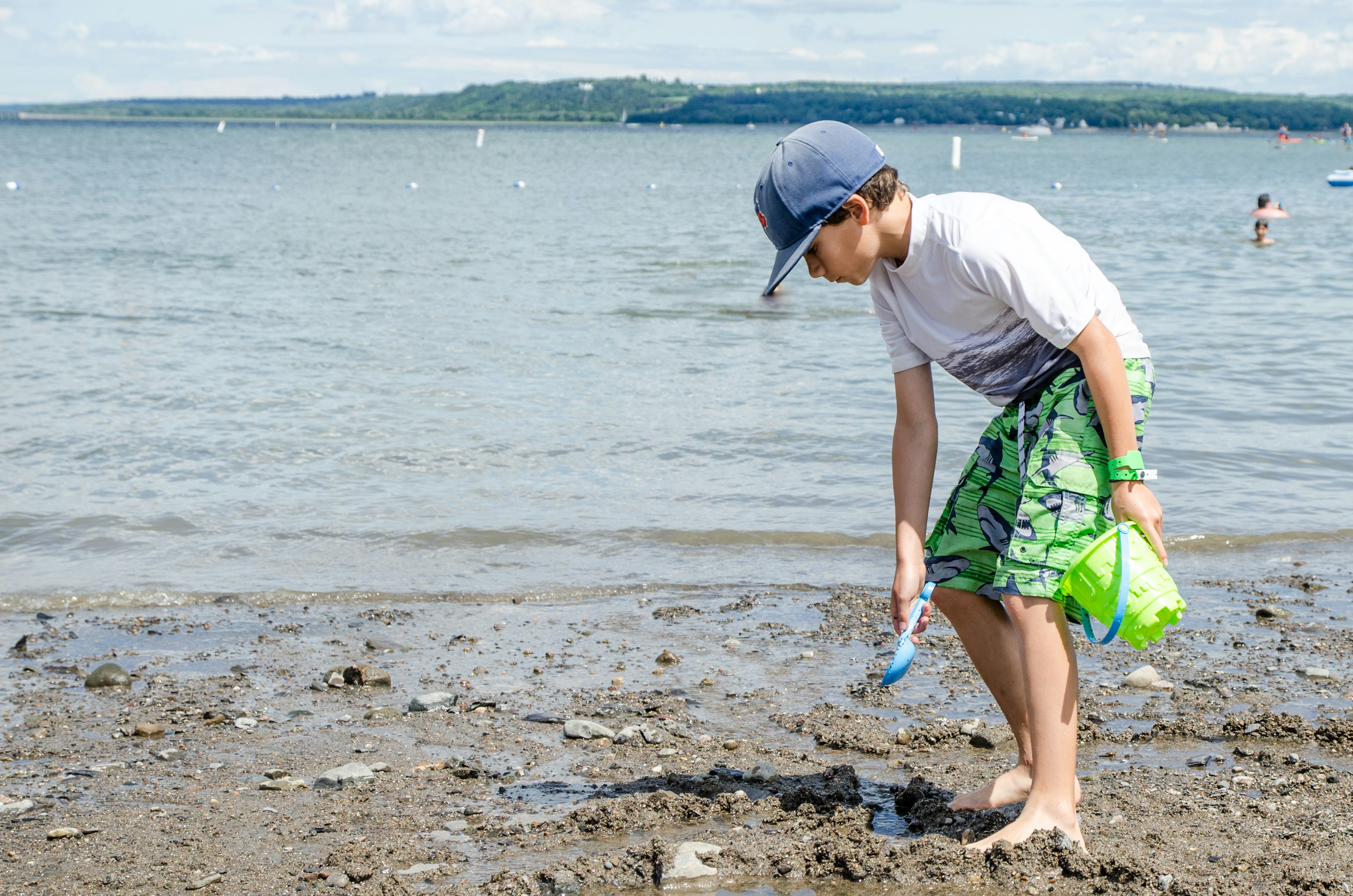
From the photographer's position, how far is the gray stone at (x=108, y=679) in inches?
186

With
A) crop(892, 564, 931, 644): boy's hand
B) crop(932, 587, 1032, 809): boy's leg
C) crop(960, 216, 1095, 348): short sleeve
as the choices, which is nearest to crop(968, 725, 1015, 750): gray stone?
crop(932, 587, 1032, 809): boy's leg

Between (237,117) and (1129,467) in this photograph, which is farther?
(237,117)

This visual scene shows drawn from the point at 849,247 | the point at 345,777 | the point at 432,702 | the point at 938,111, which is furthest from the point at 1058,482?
the point at 938,111

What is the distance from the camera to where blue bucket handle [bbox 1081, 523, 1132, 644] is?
2.75 meters

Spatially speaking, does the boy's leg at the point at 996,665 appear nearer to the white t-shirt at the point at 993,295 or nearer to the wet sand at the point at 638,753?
the wet sand at the point at 638,753

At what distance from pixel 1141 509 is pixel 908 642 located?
2.38ft

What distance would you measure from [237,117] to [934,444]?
8432 inches

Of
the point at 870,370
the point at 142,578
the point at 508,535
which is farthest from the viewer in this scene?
the point at 870,370

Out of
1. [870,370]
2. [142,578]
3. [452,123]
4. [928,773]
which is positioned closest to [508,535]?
[142,578]

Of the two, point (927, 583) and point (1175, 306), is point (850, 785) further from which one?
point (1175, 306)

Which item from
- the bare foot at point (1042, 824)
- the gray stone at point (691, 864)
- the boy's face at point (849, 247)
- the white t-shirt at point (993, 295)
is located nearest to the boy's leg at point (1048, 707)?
the bare foot at point (1042, 824)

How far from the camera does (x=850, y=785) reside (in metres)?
3.65

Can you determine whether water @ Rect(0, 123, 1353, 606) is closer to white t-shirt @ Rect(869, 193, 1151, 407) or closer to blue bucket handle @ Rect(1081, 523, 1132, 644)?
white t-shirt @ Rect(869, 193, 1151, 407)

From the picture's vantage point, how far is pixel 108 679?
474 centimetres
